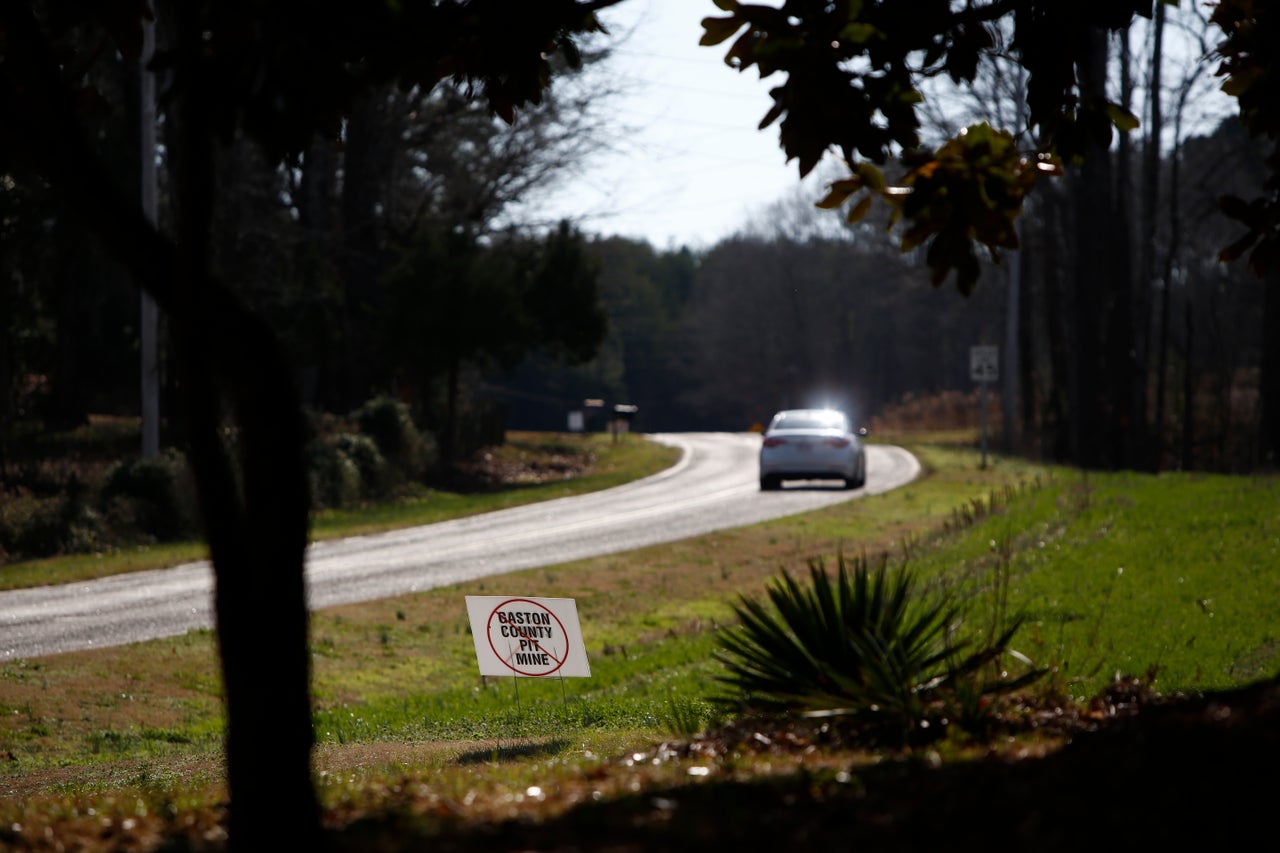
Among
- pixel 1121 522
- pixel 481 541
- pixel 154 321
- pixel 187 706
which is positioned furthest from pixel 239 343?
pixel 154 321

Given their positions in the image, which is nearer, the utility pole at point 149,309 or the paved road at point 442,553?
the paved road at point 442,553

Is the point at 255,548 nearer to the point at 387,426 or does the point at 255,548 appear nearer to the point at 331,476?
the point at 331,476

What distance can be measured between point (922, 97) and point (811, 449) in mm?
22587

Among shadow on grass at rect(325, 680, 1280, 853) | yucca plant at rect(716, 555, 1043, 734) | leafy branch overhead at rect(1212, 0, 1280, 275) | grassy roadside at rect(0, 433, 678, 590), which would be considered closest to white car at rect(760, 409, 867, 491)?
grassy roadside at rect(0, 433, 678, 590)

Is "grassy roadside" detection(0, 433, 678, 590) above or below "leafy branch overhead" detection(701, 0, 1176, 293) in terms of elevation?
below

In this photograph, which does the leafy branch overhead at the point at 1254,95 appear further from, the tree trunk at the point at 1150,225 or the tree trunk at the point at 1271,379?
the tree trunk at the point at 1150,225

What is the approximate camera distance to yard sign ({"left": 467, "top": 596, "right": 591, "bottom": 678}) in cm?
812

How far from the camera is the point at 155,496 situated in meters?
22.0

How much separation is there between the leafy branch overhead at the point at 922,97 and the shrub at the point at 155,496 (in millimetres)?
16894

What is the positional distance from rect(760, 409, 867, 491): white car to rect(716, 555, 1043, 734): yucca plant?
2246cm

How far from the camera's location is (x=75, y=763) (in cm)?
859

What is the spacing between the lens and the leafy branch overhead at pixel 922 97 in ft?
21.2

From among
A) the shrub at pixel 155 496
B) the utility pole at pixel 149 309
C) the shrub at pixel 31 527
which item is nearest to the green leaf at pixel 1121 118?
the shrub at pixel 31 527

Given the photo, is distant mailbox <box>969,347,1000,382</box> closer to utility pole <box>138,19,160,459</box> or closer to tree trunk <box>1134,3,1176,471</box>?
tree trunk <box>1134,3,1176,471</box>
